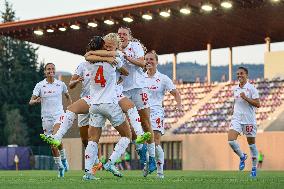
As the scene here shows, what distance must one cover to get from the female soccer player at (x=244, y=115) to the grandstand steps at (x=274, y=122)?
67.8ft

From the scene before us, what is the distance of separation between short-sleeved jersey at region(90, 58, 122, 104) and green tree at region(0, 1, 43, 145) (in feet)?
232

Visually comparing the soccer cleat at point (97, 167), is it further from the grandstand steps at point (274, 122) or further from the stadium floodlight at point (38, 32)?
the stadium floodlight at point (38, 32)

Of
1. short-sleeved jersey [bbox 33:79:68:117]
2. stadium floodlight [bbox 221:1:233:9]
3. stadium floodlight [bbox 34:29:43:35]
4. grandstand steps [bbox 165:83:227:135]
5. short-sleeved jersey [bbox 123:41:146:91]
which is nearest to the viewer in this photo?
short-sleeved jersey [bbox 123:41:146:91]

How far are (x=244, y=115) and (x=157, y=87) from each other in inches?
133

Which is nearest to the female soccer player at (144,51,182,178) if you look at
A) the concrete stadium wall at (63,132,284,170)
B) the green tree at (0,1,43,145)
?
the concrete stadium wall at (63,132,284,170)

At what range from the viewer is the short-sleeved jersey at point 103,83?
12.8 meters

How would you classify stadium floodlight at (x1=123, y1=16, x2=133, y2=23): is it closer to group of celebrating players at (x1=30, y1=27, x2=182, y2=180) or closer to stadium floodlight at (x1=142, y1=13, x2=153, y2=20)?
stadium floodlight at (x1=142, y1=13, x2=153, y2=20)

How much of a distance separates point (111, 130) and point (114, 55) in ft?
118

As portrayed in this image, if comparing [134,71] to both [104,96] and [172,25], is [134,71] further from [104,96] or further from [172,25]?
[172,25]

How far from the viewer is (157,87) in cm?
1694

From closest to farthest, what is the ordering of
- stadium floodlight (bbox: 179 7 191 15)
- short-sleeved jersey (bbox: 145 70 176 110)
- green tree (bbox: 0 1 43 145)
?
short-sleeved jersey (bbox: 145 70 176 110), stadium floodlight (bbox: 179 7 191 15), green tree (bbox: 0 1 43 145)

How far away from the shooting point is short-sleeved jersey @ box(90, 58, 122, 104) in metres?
12.8

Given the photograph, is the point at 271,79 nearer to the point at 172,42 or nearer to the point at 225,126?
the point at 225,126

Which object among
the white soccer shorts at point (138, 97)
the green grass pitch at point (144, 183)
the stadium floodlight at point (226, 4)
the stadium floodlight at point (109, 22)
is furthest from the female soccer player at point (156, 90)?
the stadium floodlight at point (109, 22)
